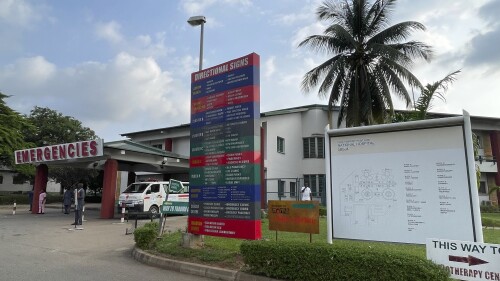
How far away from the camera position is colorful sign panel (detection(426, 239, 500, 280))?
5480 millimetres

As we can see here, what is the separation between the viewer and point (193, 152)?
988 cm

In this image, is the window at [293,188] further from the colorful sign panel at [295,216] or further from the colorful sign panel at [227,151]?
the colorful sign panel at [295,216]

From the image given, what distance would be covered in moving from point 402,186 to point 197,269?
4473 mm

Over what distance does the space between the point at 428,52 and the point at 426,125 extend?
1693cm

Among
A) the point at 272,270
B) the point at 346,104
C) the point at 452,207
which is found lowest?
the point at 272,270

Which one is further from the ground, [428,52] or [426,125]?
[428,52]

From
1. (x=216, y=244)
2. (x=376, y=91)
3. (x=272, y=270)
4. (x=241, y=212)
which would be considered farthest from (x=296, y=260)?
(x=376, y=91)

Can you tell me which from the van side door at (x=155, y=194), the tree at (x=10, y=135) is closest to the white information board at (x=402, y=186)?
the van side door at (x=155, y=194)

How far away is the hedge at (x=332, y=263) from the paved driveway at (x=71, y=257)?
1689 mm

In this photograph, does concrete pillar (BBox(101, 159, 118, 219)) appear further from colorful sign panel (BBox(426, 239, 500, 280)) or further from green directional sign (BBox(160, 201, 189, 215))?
colorful sign panel (BBox(426, 239, 500, 280))

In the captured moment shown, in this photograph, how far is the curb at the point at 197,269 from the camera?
7415 mm

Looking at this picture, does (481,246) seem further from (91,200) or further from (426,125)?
(91,200)

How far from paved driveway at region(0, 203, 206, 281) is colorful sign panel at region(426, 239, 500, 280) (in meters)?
4.64

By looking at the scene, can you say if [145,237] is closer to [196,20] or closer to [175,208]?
[175,208]
